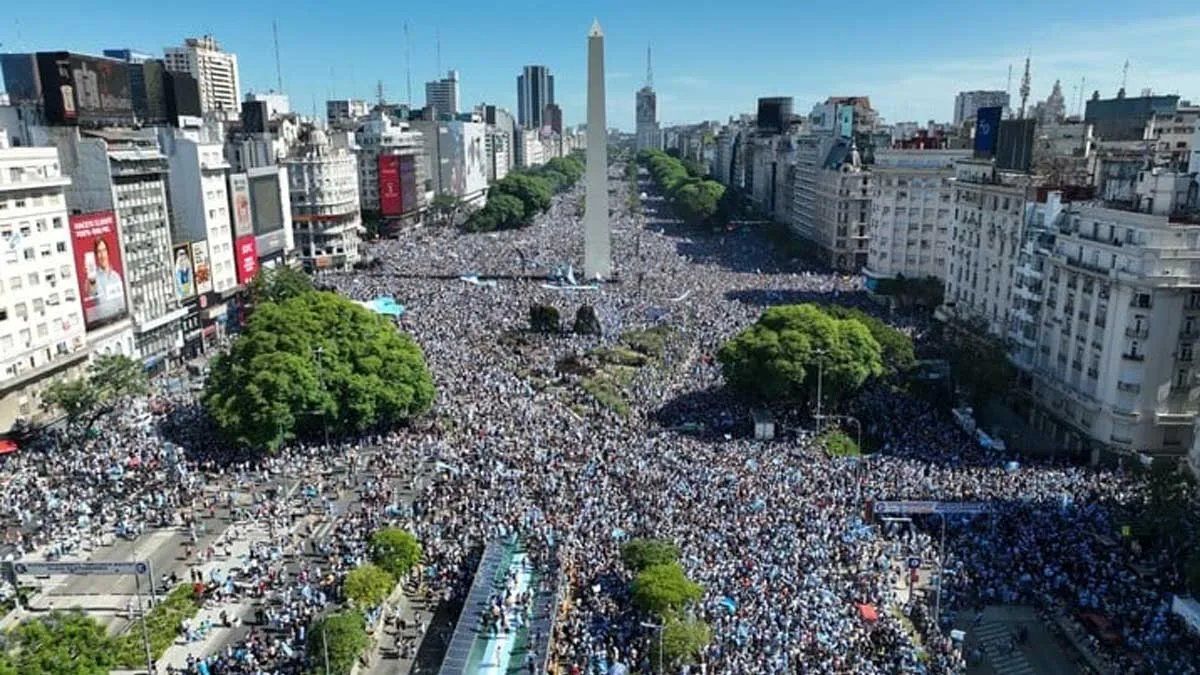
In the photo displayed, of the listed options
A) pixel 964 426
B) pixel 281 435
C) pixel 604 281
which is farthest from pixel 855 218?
pixel 281 435

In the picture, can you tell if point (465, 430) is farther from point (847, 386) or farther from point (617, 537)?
point (847, 386)

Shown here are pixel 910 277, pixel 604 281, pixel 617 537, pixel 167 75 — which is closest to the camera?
pixel 617 537

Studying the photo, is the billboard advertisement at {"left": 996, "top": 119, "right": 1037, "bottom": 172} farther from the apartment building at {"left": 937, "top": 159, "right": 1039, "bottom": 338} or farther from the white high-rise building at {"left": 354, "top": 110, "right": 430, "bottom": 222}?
the white high-rise building at {"left": 354, "top": 110, "right": 430, "bottom": 222}

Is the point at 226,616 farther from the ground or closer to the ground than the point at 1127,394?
closer to the ground

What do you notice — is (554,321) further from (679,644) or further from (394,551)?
(679,644)

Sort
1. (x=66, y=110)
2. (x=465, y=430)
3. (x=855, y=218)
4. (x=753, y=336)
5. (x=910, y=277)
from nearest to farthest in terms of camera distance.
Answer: (x=465, y=430) → (x=753, y=336) → (x=66, y=110) → (x=910, y=277) → (x=855, y=218)

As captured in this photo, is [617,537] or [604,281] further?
[604,281]

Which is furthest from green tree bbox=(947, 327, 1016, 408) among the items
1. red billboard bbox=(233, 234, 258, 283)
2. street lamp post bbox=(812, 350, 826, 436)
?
red billboard bbox=(233, 234, 258, 283)
